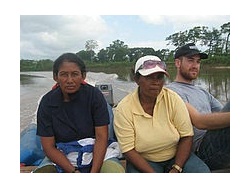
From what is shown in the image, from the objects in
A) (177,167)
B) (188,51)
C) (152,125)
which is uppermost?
(188,51)

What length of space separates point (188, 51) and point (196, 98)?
0.78 feet

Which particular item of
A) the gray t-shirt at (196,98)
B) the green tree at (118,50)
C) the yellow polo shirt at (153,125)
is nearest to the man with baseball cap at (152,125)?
the yellow polo shirt at (153,125)

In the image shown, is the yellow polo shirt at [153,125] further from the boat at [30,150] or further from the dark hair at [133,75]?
the boat at [30,150]

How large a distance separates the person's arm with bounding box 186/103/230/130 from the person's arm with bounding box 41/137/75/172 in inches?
24.6

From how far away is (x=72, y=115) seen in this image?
181cm

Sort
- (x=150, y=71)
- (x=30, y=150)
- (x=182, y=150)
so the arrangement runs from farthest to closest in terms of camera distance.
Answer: (x=30, y=150) < (x=182, y=150) < (x=150, y=71)

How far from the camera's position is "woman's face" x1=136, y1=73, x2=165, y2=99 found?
5.77 feet

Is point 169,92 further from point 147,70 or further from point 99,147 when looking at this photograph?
point 99,147

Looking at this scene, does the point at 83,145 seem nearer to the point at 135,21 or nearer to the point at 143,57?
the point at 143,57

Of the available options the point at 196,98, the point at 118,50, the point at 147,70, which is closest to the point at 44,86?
the point at 118,50

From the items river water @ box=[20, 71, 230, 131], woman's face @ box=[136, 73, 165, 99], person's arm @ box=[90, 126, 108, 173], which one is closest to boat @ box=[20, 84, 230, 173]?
river water @ box=[20, 71, 230, 131]

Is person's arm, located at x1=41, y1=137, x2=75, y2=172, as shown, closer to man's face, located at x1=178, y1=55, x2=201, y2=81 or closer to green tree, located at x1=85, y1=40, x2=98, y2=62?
Result: green tree, located at x1=85, y1=40, x2=98, y2=62

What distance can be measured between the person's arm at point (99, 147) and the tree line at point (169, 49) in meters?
0.36

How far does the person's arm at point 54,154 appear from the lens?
71.2 inches
